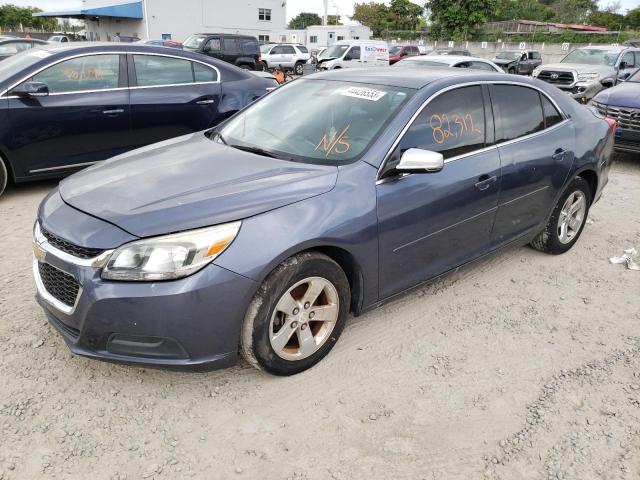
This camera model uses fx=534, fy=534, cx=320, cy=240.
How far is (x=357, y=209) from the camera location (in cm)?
293

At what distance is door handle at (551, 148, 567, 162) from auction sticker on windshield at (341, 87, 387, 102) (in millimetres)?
1646

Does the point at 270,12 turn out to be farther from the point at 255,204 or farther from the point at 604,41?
the point at 255,204

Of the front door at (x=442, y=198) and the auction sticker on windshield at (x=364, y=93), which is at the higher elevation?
the auction sticker on windshield at (x=364, y=93)

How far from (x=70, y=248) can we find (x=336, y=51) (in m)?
22.1

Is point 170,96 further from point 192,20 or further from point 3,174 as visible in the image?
point 192,20

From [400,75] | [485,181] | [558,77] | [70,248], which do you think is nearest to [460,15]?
[558,77]

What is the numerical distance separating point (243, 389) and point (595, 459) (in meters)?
1.75

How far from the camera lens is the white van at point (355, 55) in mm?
20688

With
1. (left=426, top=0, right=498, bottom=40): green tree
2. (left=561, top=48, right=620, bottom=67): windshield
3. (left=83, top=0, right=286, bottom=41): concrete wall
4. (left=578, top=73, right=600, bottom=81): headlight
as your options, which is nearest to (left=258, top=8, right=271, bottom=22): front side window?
(left=83, top=0, right=286, bottom=41): concrete wall

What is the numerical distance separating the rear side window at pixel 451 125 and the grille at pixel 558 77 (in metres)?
12.1

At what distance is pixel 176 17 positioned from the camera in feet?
138

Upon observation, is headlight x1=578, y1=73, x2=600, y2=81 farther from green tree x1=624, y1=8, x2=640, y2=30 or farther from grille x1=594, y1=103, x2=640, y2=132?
green tree x1=624, y1=8, x2=640, y2=30

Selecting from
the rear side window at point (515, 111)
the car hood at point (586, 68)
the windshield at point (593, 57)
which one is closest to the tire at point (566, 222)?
the rear side window at point (515, 111)

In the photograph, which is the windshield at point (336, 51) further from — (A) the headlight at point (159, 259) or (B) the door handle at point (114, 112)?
(A) the headlight at point (159, 259)
